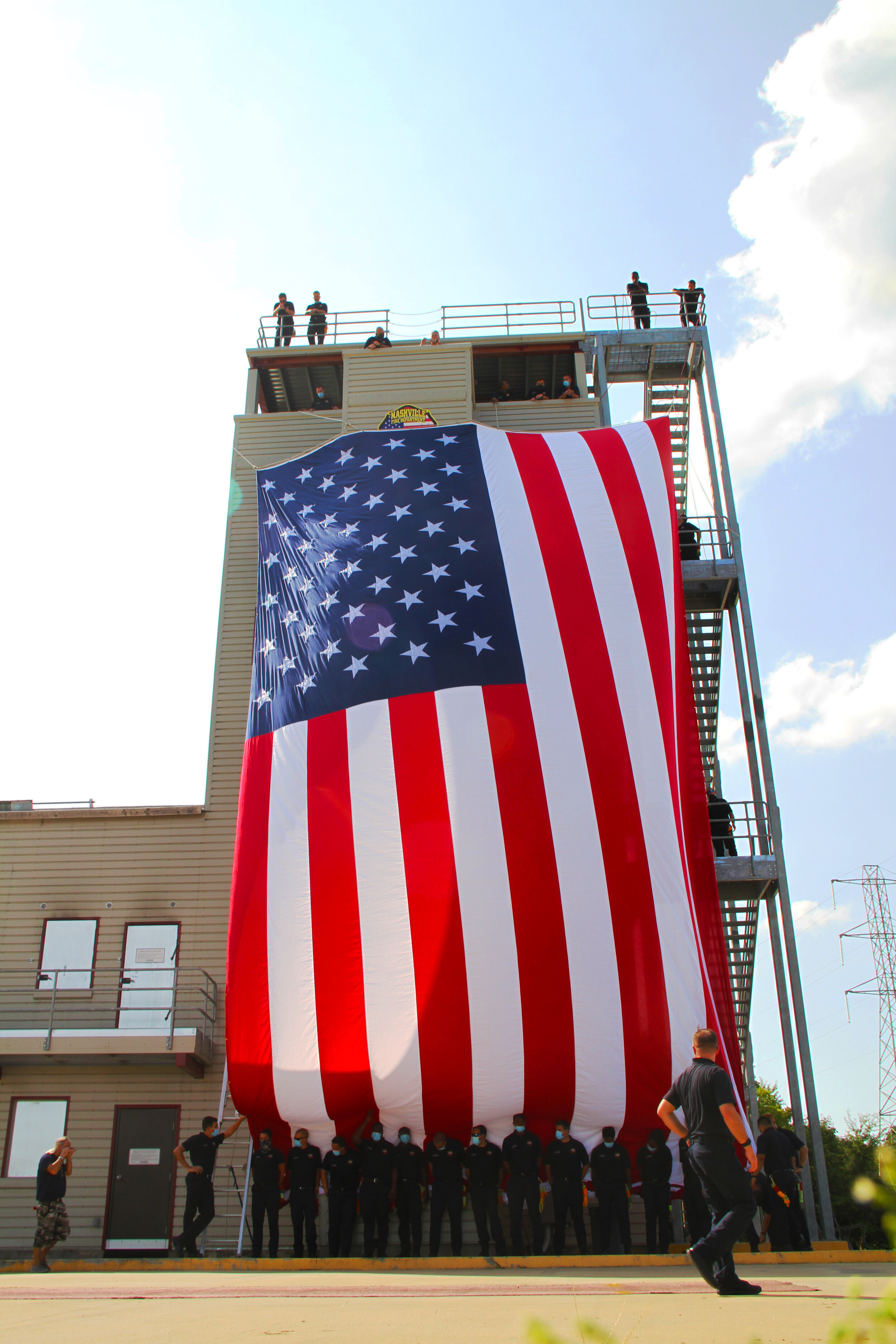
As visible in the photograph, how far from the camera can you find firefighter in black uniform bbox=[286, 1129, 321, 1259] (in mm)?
12562

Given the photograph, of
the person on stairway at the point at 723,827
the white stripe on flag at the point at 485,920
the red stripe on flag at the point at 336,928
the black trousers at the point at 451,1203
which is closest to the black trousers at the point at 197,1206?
the red stripe on flag at the point at 336,928

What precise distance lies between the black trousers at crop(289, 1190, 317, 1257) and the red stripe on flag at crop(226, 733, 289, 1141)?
0.71m

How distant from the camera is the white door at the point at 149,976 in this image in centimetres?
1686

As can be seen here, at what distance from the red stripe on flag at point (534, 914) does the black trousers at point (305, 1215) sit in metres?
3.04

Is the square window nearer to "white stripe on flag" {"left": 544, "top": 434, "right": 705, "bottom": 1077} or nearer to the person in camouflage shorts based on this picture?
the person in camouflage shorts

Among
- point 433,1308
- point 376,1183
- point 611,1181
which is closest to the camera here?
point 433,1308

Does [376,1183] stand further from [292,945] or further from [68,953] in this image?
[68,953]

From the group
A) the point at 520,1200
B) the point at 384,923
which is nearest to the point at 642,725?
the point at 384,923

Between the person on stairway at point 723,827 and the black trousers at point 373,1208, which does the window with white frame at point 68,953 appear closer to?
the black trousers at point 373,1208

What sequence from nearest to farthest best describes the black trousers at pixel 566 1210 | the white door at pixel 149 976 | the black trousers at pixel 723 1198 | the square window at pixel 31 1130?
1. the black trousers at pixel 723 1198
2. the black trousers at pixel 566 1210
3. the square window at pixel 31 1130
4. the white door at pixel 149 976

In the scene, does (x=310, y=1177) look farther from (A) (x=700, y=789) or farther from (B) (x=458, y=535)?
(B) (x=458, y=535)

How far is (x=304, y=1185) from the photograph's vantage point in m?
12.6

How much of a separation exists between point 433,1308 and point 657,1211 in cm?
798

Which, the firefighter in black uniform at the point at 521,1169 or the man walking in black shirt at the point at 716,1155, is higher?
the man walking in black shirt at the point at 716,1155
